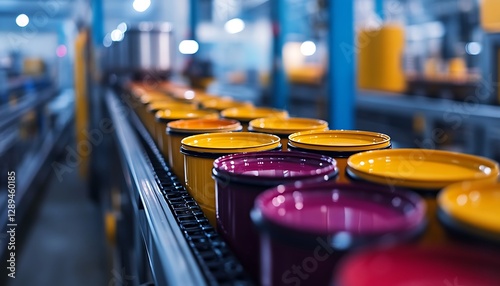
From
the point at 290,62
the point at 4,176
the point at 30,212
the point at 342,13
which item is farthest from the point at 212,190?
the point at 290,62

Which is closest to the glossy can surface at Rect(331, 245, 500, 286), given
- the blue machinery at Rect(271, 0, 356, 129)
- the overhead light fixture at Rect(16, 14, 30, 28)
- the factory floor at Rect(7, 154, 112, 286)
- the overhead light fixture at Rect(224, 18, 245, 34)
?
the blue machinery at Rect(271, 0, 356, 129)

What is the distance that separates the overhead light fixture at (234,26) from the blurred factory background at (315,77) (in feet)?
5.01

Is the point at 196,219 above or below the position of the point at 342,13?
below

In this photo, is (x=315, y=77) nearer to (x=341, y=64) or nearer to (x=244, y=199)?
(x=341, y=64)

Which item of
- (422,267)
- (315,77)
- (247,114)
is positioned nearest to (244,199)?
(422,267)

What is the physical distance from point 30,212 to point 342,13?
3.41 m

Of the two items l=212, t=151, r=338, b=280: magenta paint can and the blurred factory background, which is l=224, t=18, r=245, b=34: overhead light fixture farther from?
l=212, t=151, r=338, b=280: magenta paint can

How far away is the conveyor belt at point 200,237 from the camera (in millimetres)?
663

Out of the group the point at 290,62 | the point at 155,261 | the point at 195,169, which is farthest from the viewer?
the point at 290,62

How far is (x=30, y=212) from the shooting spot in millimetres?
4605

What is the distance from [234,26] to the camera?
12.0 m

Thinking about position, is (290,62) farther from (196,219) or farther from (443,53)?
(196,219)

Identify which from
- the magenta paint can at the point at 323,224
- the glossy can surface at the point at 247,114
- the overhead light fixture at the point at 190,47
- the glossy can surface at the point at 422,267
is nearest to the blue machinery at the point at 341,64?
the glossy can surface at the point at 247,114

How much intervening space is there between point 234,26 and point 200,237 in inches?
454
